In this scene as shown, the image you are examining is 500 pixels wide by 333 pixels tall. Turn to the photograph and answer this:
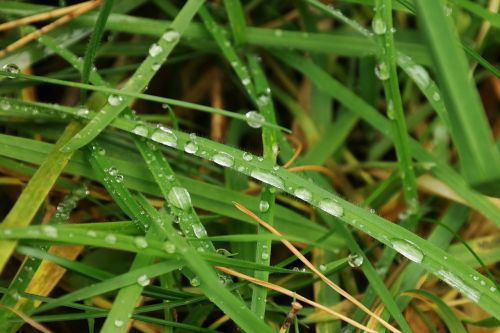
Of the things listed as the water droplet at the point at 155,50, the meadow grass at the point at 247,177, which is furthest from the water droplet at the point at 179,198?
the water droplet at the point at 155,50

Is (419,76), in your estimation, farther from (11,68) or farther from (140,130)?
(11,68)

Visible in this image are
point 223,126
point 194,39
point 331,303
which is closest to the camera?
point 331,303

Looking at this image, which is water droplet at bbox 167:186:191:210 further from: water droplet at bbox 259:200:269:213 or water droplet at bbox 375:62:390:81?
water droplet at bbox 375:62:390:81

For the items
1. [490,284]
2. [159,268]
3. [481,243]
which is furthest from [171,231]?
[481,243]

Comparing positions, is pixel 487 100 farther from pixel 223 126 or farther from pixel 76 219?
pixel 76 219

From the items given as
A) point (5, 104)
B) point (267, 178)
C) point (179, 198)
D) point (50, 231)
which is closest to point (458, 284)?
point (267, 178)

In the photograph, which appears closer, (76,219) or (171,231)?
(171,231)

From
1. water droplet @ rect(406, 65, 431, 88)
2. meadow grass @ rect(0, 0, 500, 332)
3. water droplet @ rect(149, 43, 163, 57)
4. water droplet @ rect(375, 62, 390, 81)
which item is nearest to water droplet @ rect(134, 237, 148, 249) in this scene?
meadow grass @ rect(0, 0, 500, 332)
